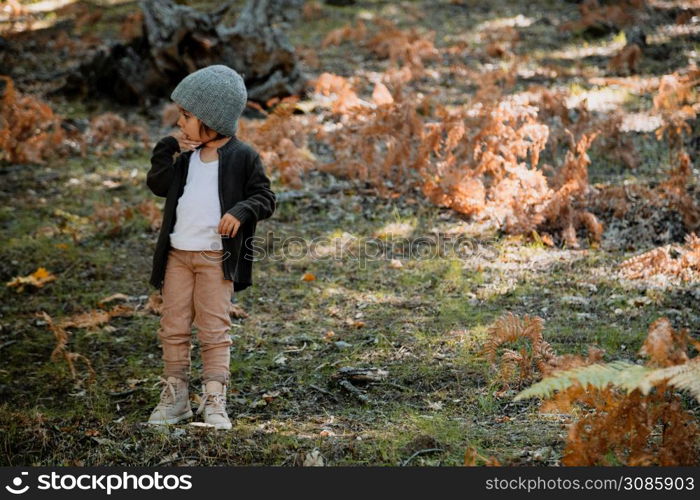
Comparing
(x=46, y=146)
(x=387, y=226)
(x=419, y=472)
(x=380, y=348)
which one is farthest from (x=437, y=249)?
(x=46, y=146)

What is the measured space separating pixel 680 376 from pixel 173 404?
283 centimetres

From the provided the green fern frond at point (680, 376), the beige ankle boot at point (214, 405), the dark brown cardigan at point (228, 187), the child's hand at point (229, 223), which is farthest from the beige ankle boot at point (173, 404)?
the green fern frond at point (680, 376)

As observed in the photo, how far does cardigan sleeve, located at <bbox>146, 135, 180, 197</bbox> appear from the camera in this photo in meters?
4.29

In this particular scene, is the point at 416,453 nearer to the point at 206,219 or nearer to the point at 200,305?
the point at 200,305

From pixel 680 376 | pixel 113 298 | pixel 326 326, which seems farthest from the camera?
pixel 113 298

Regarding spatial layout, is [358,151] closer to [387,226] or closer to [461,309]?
Answer: [387,226]

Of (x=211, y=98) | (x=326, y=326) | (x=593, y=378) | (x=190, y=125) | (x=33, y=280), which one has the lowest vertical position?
(x=326, y=326)

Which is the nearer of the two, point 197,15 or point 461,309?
point 461,309

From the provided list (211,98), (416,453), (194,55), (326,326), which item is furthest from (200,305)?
(194,55)

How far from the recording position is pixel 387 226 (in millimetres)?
7715

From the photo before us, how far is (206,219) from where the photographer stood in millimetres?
4297

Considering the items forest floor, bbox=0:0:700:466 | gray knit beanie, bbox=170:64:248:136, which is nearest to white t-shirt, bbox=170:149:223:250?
gray knit beanie, bbox=170:64:248:136

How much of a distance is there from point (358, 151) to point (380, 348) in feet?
13.2

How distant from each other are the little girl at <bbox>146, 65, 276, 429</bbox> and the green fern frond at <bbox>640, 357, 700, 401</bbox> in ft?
7.49
